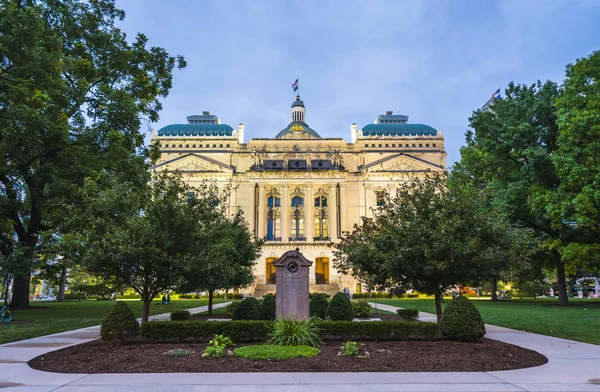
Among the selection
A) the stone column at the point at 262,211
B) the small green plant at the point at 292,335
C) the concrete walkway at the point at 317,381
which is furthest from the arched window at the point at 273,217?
the concrete walkway at the point at 317,381

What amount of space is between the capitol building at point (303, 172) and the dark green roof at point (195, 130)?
177 mm

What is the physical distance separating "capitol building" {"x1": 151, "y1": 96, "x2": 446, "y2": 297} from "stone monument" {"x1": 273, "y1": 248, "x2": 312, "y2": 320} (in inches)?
1973

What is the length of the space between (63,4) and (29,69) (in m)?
6.18

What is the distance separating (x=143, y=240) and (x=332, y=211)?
190 feet

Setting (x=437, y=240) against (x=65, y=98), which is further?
(x=65, y=98)

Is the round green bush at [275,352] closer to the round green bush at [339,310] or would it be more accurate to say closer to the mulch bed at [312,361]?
the mulch bed at [312,361]

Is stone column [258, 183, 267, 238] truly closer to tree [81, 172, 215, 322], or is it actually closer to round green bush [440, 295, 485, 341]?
tree [81, 172, 215, 322]

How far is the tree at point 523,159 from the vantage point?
2997 cm

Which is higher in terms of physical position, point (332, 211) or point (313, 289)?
point (332, 211)

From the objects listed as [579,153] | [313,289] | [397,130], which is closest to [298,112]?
[397,130]

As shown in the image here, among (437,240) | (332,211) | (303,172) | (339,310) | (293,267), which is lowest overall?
(339,310)

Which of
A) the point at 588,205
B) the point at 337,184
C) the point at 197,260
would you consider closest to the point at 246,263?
the point at 197,260

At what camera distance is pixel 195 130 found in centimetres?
7831

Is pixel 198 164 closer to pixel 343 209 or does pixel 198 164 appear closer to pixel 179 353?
pixel 343 209
